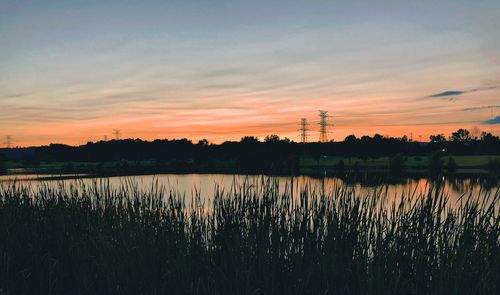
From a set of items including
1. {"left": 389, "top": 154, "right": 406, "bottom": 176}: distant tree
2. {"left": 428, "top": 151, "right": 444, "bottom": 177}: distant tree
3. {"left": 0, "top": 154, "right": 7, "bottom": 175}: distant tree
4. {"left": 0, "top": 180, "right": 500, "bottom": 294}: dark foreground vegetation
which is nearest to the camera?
{"left": 0, "top": 180, "right": 500, "bottom": 294}: dark foreground vegetation

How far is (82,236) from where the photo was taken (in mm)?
5684

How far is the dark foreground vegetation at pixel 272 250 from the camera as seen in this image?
13.9 ft

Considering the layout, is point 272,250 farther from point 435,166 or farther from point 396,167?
point 435,166

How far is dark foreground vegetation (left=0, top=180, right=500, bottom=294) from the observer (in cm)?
422

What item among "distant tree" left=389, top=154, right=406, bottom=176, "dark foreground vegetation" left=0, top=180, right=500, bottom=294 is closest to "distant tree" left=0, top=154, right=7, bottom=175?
"dark foreground vegetation" left=0, top=180, right=500, bottom=294

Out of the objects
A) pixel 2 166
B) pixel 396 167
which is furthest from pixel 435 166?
pixel 2 166

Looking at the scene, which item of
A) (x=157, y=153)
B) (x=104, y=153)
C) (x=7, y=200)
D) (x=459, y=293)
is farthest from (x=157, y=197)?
(x=157, y=153)

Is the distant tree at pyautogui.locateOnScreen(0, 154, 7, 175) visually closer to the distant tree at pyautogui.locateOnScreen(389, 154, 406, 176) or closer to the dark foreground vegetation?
the dark foreground vegetation

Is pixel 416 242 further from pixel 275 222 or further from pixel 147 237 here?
pixel 147 237

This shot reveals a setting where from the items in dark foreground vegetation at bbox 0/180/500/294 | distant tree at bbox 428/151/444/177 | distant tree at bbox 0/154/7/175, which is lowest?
dark foreground vegetation at bbox 0/180/500/294

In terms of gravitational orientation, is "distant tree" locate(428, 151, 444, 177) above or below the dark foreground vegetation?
above

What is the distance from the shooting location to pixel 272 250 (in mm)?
4848

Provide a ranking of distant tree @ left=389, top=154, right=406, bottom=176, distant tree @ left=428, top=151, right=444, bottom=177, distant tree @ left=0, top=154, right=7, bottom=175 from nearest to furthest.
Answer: distant tree @ left=428, top=151, right=444, bottom=177
distant tree @ left=389, top=154, right=406, bottom=176
distant tree @ left=0, top=154, right=7, bottom=175

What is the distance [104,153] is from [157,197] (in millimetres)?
58079
